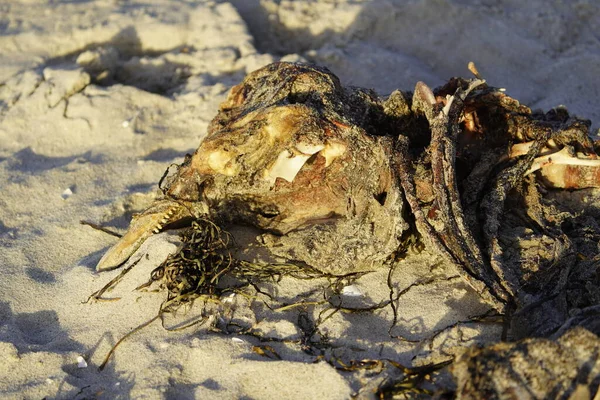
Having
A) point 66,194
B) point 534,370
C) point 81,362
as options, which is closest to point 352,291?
point 534,370

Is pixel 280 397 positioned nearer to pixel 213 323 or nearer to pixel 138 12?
pixel 213 323

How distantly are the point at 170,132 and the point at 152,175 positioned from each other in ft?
1.63

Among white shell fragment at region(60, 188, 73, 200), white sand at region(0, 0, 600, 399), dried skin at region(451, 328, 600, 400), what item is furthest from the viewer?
white shell fragment at region(60, 188, 73, 200)

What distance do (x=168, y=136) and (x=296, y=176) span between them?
1.60 metres

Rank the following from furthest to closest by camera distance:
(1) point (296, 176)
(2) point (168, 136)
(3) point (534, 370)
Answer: (2) point (168, 136)
(1) point (296, 176)
(3) point (534, 370)

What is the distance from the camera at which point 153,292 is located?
303cm

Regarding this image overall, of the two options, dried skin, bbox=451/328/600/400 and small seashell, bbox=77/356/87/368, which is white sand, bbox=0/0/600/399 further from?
dried skin, bbox=451/328/600/400

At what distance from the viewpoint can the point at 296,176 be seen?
10.2 ft

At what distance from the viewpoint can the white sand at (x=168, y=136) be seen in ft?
8.61

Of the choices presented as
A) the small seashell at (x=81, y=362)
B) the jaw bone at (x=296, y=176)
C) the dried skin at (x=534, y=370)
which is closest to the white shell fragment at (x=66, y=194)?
the jaw bone at (x=296, y=176)

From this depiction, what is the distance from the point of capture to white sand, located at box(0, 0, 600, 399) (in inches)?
103

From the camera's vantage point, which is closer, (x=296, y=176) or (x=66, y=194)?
(x=296, y=176)

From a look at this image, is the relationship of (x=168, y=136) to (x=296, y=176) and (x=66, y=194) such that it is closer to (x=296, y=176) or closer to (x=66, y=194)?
(x=66, y=194)

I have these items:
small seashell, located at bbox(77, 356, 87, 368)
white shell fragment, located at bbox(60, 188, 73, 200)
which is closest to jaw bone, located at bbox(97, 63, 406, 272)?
small seashell, located at bbox(77, 356, 87, 368)
